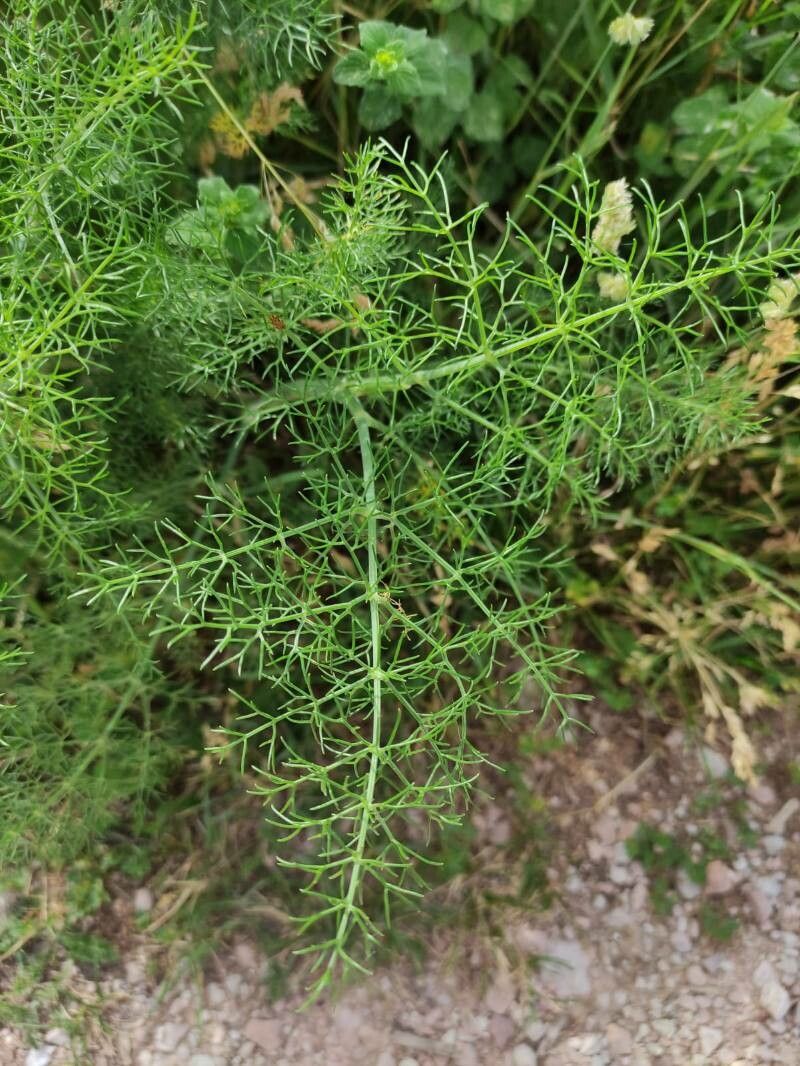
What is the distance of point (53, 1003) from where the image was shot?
1.70m

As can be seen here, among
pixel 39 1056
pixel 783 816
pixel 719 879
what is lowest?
pixel 39 1056

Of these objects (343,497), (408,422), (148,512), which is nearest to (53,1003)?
(148,512)

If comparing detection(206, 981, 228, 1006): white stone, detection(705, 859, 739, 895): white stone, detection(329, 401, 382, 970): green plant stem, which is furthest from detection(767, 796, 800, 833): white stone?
detection(206, 981, 228, 1006): white stone

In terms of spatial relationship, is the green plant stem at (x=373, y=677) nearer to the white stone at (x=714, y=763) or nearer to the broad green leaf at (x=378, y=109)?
the broad green leaf at (x=378, y=109)

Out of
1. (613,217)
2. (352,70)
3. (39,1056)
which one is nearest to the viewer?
(613,217)

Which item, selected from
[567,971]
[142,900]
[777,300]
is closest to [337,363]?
[777,300]

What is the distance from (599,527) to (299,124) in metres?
0.91

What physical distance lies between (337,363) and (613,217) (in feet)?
1.46

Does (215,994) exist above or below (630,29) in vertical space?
below

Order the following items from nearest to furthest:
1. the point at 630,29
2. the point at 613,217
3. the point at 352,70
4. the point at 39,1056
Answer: the point at 613,217 < the point at 630,29 < the point at 352,70 < the point at 39,1056

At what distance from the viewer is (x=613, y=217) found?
1229 mm

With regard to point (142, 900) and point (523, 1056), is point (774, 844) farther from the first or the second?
point (142, 900)

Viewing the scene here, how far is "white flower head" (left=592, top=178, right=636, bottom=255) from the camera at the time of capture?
1.22 metres

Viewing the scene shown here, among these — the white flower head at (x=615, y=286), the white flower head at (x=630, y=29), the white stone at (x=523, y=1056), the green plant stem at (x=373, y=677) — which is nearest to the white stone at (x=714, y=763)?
the white stone at (x=523, y=1056)
